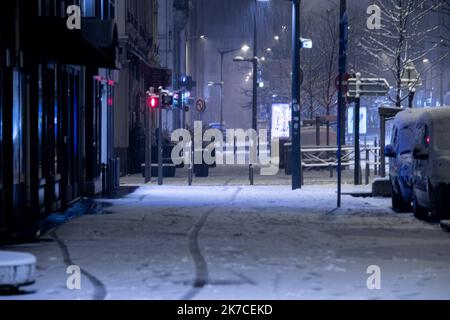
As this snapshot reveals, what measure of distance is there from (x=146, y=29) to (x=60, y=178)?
28.3 metres

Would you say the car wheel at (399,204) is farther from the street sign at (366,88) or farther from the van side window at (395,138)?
the street sign at (366,88)

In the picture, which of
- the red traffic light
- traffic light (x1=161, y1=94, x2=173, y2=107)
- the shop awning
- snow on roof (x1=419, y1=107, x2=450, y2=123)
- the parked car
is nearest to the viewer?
snow on roof (x1=419, y1=107, x2=450, y2=123)

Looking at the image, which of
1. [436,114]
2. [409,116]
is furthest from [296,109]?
[436,114]

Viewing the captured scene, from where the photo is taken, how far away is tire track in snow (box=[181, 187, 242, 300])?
397 inches

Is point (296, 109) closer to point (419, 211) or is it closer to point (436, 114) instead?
point (419, 211)

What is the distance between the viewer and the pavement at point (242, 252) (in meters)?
10.1

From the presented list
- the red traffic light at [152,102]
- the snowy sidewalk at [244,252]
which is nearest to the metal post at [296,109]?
the red traffic light at [152,102]

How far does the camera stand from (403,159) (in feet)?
65.2

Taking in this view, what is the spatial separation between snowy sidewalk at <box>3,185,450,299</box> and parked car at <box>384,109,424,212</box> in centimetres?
36

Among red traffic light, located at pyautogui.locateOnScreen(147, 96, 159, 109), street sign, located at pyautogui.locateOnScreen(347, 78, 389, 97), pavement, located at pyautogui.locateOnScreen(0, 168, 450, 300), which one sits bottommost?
pavement, located at pyautogui.locateOnScreen(0, 168, 450, 300)

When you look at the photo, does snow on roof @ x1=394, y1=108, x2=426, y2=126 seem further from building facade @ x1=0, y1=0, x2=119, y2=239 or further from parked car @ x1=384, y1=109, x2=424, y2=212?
building facade @ x1=0, y1=0, x2=119, y2=239

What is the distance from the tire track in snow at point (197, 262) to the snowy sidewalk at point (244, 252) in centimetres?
1

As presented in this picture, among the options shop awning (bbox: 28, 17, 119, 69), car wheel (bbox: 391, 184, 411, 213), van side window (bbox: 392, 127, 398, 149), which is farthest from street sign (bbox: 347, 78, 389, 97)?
shop awning (bbox: 28, 17, 119, 69)

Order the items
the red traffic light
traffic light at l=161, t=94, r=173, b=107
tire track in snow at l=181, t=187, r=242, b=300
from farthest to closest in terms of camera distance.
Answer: traffic light at l=161, t=94, r=173, b=107 → the red traffic light → tire track in snow at l=181, t=187, r=242, b=300
